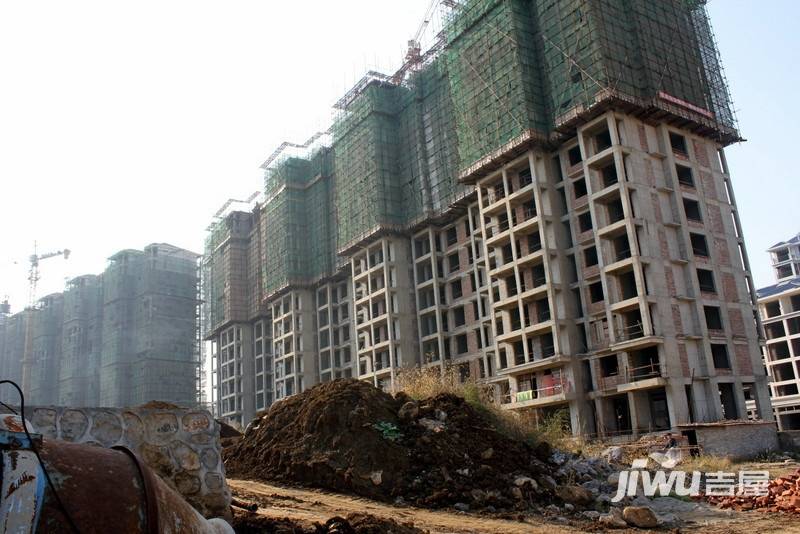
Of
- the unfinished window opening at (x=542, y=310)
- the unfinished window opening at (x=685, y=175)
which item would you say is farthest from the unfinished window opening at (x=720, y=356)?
the unfinished window opening at (x=685, y=175)

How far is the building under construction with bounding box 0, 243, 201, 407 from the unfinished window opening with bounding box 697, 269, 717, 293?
62965 mm

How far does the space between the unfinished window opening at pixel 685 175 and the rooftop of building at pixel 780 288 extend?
3732cm

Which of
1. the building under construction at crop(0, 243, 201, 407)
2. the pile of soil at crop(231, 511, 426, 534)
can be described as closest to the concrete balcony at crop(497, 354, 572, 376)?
the pile of soil at crop(231, 511, 426, 534)

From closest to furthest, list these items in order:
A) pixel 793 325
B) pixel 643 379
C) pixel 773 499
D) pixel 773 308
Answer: pixel 773 499
pixel 643 379
pixel 793 325
pixel 773 308

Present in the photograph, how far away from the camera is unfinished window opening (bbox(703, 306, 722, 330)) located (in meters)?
36.9

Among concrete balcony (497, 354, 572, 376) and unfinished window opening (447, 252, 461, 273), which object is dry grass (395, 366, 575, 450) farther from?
unfinished window opening (447, 252, 461, 273)

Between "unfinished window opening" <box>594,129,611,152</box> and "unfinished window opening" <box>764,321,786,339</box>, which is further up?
"unfinished window opening" <box>594,129,611,152</box>

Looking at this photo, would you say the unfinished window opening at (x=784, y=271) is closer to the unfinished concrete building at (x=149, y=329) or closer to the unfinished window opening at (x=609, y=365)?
the unfinished window opening at (x=609, y=365)

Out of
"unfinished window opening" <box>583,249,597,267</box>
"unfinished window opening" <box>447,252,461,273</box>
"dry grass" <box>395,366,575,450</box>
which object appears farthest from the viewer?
"unfinished window opening" <box>447,252,461,273</box>

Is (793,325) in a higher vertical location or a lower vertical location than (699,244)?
lower

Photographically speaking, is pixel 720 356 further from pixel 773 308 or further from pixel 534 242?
pixel 773 308

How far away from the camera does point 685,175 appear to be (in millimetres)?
40031

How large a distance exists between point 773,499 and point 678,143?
1235 inches

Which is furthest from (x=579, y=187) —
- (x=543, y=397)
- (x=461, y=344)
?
(x=461, y=344)
